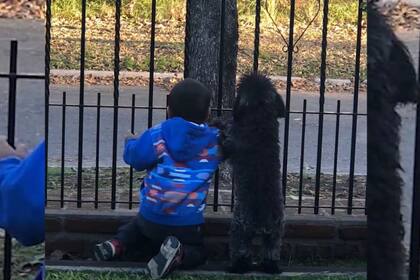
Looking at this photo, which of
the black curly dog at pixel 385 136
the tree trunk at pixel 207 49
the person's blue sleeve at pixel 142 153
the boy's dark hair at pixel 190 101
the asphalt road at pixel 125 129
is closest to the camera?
the black curly dog at pixel 385 136

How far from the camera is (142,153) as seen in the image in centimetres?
319

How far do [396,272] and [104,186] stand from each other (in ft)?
10.1

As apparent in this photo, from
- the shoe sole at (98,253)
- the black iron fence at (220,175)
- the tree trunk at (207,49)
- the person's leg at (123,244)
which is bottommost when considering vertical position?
the shoe sole at (98,253)

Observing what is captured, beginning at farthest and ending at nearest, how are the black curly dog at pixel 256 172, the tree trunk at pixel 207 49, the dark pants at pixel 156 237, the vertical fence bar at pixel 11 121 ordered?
the tree trunk at pixel 207 49 < the dark pants at pixel 156 237 < the black curly dog at pixel 256 172 < the vertical fence bar at pixel 11 121

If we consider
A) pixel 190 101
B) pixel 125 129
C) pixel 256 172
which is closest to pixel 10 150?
pixel 256 172

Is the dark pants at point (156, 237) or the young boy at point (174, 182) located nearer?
the young boy at point (174, 182)

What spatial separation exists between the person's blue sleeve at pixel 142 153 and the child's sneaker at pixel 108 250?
35cm

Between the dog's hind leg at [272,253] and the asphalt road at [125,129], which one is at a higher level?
the asphalt road at [125,129]

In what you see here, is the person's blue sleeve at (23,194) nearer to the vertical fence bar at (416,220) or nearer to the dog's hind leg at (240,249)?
the vertical fence bar at (416,220)

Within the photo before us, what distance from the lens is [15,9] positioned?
5.21 ft

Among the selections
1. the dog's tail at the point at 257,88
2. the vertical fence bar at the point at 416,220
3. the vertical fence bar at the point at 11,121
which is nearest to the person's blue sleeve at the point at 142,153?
the dog's tail at the point at 257,88

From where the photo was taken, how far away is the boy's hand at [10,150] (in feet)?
5.47

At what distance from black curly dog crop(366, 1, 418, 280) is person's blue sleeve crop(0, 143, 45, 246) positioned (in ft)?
2.11

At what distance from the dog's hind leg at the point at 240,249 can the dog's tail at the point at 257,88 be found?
1.54ft
